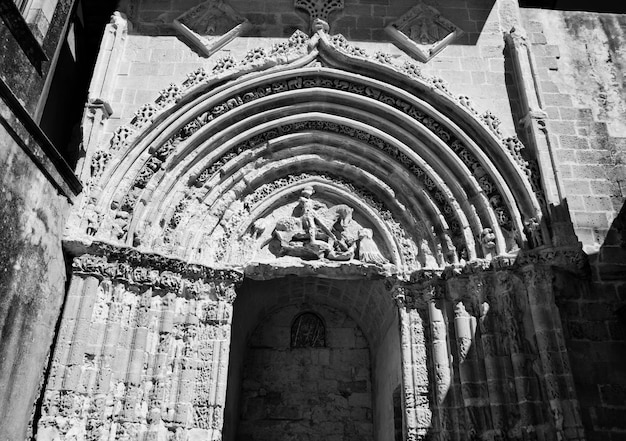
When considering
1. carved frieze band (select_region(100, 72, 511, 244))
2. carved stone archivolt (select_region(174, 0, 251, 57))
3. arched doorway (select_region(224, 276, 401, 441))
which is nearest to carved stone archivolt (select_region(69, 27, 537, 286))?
carved frieze band (select_region(100, 72, 511, 244))

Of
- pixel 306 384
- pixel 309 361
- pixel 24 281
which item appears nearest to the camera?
pixel 24 281

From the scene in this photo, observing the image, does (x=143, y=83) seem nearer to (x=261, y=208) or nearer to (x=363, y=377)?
(x=261, y=208)

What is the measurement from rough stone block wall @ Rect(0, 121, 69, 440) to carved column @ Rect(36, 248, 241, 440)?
0.56 ft

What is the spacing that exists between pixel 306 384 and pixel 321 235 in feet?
9.56

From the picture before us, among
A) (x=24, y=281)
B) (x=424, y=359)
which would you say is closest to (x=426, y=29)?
(x=424, y=359)

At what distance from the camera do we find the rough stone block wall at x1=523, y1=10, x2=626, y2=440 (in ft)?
20.7

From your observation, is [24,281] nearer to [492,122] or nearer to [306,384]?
[306,384]

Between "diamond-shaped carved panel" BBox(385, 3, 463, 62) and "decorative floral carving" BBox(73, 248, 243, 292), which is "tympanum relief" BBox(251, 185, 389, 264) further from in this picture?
"diamond-shaped carved panel" BBox(385, 3, 463, 62)

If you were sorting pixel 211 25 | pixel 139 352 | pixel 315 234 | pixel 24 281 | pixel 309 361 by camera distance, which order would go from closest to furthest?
1. pixel 24 281
2. pixel 139 352
3. pixel 315 234
4. pixel 211 25
5. pixel 309 361

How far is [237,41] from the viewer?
327 inches

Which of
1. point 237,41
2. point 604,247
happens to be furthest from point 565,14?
point 237,41

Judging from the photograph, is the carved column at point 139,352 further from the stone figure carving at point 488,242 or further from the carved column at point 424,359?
the stone figure carving at point 488,242

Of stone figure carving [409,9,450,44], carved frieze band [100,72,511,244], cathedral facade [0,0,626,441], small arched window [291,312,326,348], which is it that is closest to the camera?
cathedral facade [0,0,626,441]

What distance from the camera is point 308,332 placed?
9.65 meters
